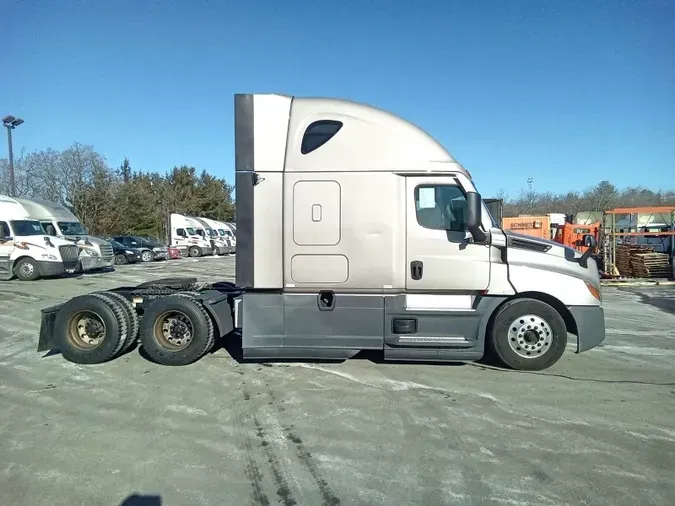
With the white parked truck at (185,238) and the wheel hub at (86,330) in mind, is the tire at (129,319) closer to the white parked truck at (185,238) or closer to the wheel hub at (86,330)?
the wheel hub at (86,330)

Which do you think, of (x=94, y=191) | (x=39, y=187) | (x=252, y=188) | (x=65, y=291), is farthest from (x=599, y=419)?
(x=39, y=187)

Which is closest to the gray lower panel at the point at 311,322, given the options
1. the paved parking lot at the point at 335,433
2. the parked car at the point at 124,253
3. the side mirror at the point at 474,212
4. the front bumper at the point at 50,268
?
the paved parking lot at the point at 335,433

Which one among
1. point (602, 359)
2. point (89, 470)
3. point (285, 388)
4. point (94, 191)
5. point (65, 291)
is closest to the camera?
point (89, 470)

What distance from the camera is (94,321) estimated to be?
675 cm

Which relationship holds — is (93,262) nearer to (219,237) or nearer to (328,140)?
(328,140)

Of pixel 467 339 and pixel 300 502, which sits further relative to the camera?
pixel 467 339

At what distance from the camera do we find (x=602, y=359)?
273 inches

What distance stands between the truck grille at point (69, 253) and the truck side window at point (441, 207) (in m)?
16.7

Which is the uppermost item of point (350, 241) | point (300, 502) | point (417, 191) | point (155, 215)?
point (155, 215)

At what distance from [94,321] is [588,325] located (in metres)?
6.79

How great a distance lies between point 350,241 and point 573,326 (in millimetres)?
3160

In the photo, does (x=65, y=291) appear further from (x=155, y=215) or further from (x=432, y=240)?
(x=155, y=215)

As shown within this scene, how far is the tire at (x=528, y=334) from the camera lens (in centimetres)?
604

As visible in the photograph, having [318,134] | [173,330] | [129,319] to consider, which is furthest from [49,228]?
[318,134]
